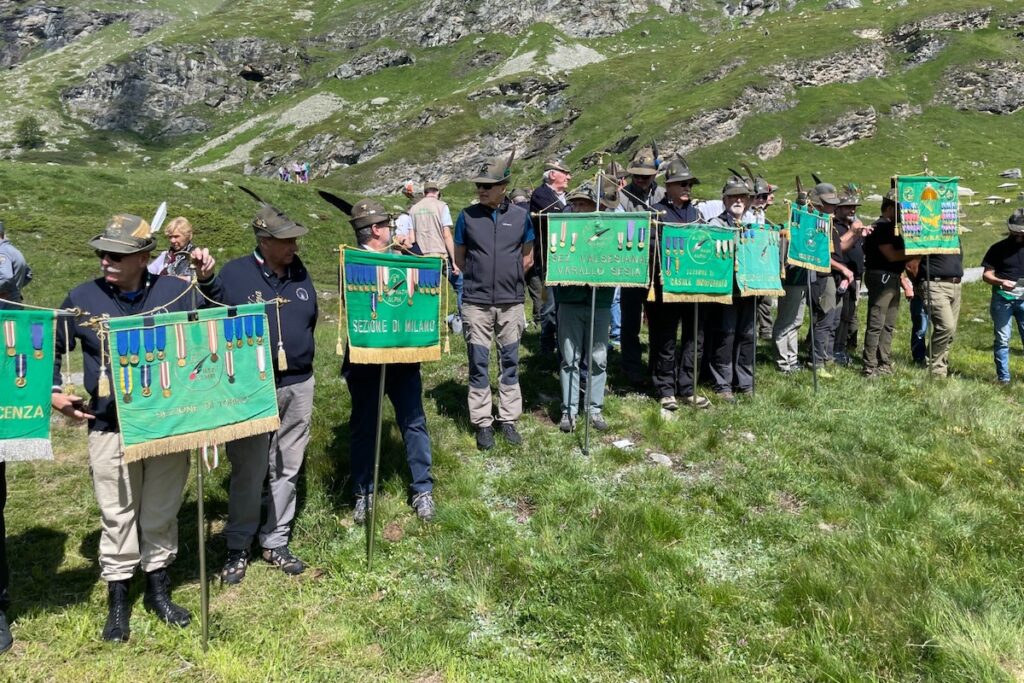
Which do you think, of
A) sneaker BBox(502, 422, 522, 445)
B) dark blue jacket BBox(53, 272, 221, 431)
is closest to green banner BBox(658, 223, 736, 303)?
sneaker BBox(502, 422, 522, 445)

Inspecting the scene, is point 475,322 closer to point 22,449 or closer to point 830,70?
point 22,449

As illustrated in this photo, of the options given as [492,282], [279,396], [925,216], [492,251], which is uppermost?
[925,216]

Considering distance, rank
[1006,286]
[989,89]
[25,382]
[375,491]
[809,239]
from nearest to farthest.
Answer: [25,382] < [375,491] < [1006,286] < [809,239] < [989,89]

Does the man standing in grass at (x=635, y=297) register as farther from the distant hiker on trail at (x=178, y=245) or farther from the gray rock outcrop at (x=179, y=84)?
the gray rock outcrop at (x=179, y=84)

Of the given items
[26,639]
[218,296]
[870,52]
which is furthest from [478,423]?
[870,52]

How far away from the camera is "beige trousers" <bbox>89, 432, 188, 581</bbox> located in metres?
4.91

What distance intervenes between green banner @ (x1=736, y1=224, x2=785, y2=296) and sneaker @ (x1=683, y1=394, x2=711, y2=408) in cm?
175

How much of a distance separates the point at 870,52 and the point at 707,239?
93025 millimetres

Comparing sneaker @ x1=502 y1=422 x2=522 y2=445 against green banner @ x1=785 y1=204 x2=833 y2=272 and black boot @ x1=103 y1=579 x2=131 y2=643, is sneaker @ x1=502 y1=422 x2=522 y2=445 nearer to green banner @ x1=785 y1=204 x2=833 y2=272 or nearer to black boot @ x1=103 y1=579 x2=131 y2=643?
black boot @ x1=103 y1=579 x2=131 y2=643

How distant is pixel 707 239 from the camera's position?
912 centimetres

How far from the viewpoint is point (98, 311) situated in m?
4.71

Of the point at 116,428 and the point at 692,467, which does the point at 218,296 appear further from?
the point at 692,467

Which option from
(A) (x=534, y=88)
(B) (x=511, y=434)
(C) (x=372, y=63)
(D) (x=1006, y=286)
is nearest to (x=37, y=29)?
(C) (x=372, y=63)

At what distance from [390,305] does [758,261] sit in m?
6.39
